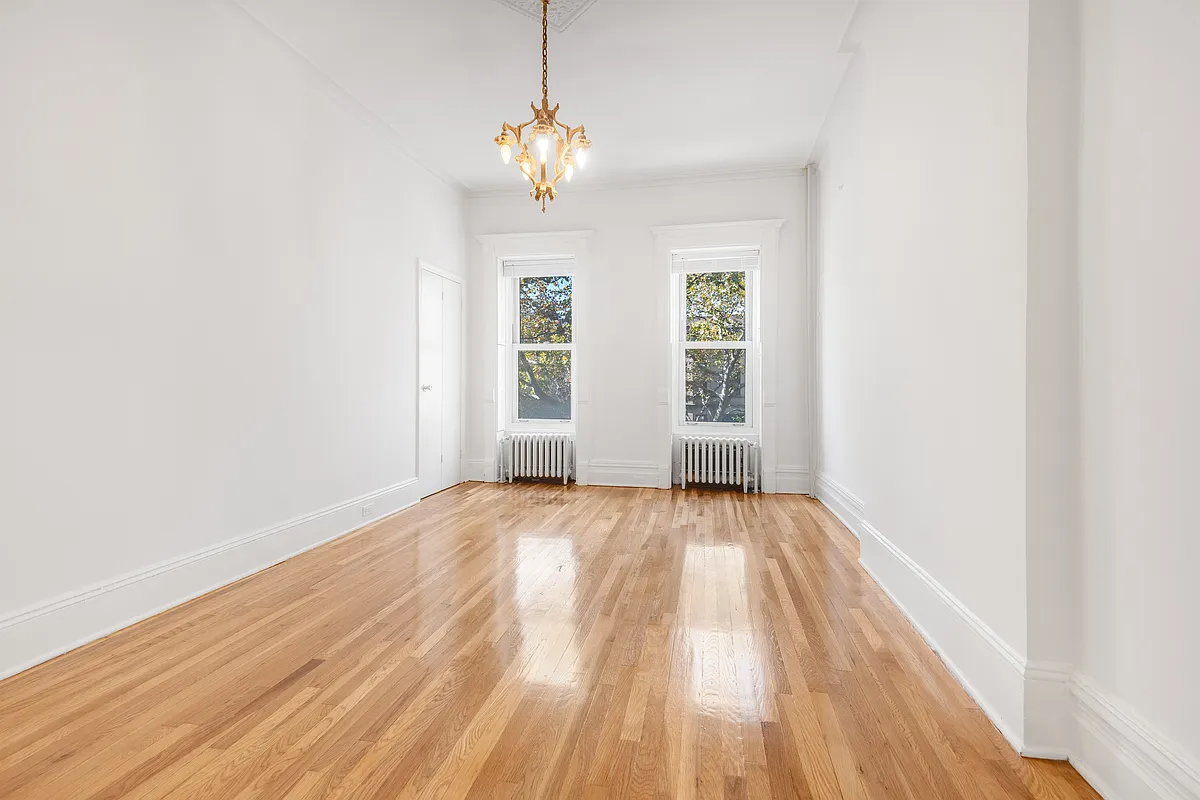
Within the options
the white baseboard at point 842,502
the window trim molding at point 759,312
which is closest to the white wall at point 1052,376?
the white baseboard at point 842,502

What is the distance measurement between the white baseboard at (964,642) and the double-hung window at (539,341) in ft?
13.6

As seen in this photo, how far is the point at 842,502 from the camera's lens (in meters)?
4.59

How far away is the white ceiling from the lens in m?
3.39

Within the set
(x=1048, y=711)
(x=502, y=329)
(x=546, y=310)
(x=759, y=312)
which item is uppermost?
(x=546, y=310)

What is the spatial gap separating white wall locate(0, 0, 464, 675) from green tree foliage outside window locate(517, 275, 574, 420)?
2421 millimetres

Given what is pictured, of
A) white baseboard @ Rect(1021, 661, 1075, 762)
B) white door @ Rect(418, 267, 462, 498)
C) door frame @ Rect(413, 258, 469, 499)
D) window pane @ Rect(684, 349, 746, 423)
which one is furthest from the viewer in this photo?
window pane @ Rect(684, 349, 746, 423)

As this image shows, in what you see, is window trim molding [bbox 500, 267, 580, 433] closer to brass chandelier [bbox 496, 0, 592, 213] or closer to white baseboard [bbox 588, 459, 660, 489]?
white baseboard [bbox 588, 459, 660, 489]

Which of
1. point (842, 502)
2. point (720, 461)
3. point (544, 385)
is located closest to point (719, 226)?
point (720, 461)

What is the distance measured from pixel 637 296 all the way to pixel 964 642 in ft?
15.1

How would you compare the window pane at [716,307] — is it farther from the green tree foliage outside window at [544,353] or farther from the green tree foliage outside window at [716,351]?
the green tree foliage outside window at [544,353]

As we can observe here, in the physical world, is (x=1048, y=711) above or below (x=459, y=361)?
below

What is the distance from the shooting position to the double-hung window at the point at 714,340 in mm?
6145

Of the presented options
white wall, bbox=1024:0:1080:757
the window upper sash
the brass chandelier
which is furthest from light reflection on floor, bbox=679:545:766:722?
the window upper sash

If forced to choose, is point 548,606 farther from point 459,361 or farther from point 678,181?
point 678,181
